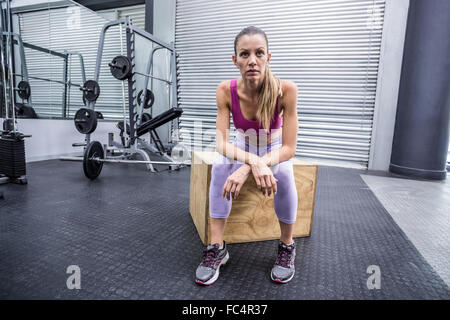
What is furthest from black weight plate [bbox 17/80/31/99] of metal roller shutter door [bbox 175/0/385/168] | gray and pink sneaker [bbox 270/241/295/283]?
gray and pink sneaker [bbox 270/241/295/283]

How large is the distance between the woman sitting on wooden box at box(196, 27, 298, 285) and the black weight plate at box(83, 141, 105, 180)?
1623mm

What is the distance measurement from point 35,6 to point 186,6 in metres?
2.04

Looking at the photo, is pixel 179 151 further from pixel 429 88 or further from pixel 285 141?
pixel 429 88

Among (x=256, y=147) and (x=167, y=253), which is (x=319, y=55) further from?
(x=167, y=253)

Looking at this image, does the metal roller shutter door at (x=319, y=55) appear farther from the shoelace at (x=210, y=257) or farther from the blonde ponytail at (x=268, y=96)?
the shoelace at (x=210, y=257)

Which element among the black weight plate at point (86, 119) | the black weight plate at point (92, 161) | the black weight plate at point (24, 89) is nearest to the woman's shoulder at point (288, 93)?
the black weight plate at point (92, 161)

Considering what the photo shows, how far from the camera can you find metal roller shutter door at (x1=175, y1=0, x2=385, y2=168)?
3.19 m

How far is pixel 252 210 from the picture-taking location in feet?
3.88

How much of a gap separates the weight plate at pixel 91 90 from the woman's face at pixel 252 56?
226 cm

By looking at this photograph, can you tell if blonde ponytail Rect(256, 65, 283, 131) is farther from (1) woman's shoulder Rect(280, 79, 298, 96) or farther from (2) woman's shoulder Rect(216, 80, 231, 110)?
(2) woman's shoulder Rect(216, 80, 231, 110)

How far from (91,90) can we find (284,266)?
266 cm

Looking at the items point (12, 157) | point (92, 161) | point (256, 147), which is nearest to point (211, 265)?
point (256, 147)

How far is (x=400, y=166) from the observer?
117 inches
